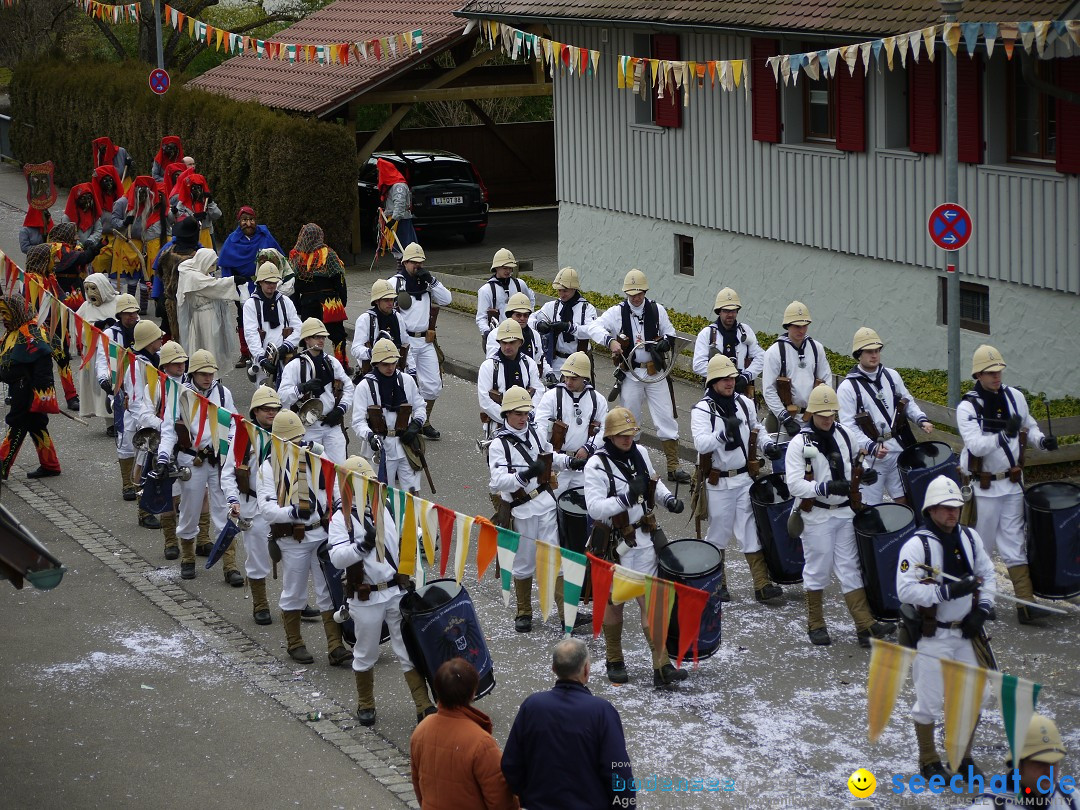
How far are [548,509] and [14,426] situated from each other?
6.38 m

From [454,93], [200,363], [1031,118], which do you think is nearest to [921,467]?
[1031,118]

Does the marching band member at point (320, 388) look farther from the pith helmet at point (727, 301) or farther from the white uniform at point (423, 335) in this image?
the pith helmet at point (727, 301)

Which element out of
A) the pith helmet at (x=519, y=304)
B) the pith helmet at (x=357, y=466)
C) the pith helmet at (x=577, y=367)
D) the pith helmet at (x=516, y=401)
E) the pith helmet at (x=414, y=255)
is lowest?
the pith helmet at (x=357, y=466)

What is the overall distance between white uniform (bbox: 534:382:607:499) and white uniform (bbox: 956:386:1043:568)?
273cm

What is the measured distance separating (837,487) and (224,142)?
18157mm

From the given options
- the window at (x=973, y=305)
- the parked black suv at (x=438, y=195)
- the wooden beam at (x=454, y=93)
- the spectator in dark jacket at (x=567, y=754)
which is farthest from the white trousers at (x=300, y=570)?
the wooden beam at (x=454, y=93)

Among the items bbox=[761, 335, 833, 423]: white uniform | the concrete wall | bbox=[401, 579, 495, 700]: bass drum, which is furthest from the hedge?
bbox=[401, 579, 495, 700]: bass drum

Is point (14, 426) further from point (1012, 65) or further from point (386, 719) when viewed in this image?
point (1012, 65)

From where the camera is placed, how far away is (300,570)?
11055 mm

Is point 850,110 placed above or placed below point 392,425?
above

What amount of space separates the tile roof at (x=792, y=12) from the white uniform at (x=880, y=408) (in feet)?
13.4

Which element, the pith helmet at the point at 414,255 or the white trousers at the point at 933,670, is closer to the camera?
the white trousers at the point at 933,670

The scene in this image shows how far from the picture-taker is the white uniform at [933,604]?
8.88 m

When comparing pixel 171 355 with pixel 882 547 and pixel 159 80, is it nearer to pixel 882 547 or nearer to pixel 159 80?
pixel 882 547
